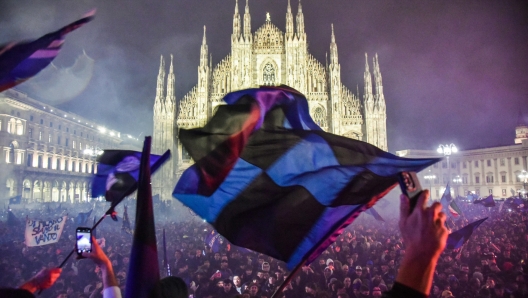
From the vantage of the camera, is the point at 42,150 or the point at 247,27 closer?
the point at 247,27

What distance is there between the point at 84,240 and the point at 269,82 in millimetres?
34987

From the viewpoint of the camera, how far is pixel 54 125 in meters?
41.8

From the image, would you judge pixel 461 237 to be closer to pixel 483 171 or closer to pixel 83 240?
pixel 83 240

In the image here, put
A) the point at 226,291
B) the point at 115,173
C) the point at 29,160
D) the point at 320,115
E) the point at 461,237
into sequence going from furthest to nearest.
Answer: the point at 320,115
the point at 29,160
the point at 461,237
the point at 226,291
the point at 115,173

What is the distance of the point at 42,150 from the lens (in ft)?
127

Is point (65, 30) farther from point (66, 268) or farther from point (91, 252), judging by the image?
point (66, 268)

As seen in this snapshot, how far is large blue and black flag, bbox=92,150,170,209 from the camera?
470 centimetres

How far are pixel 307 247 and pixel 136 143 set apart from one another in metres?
69.0

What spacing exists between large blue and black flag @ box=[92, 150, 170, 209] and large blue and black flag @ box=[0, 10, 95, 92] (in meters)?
1.96

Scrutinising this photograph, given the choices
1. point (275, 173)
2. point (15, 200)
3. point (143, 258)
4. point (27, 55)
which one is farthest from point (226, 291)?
point (15, 200)

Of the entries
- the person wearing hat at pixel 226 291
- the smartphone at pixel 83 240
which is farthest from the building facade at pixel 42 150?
the smartphone at pixel 83 240

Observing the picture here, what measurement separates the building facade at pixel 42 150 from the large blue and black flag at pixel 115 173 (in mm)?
27092

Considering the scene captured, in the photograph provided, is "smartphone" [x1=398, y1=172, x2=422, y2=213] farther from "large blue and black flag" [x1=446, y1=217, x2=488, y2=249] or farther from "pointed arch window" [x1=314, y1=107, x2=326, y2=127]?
"pointed arch window" [x1=314, y1=107, x2=326, y2=127]

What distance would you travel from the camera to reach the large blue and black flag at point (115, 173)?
185 inches
